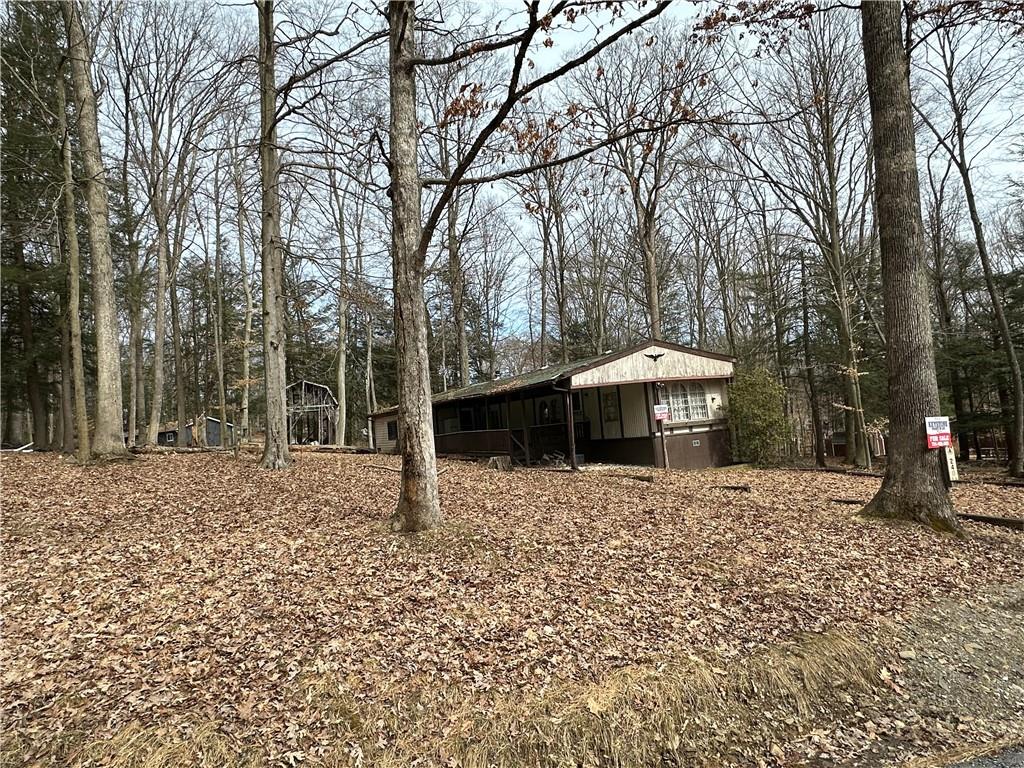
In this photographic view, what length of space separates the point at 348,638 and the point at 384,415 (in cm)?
1977

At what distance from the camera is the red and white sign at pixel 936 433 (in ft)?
21.9

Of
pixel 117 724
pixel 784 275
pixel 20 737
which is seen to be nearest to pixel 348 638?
pixel 117 724

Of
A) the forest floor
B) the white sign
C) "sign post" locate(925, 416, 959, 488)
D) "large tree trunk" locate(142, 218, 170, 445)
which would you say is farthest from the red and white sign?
"large tree trunk" locate(142, 218, 170, 445)

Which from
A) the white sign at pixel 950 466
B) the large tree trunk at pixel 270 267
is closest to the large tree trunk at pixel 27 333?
the large tree trunk at pixel 270 267

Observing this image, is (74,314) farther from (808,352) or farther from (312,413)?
(808,352)

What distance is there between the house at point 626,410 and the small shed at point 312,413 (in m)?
14.7

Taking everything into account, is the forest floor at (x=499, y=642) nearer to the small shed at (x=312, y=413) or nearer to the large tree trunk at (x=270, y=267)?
the large tree trunk at (x=270, y=267)

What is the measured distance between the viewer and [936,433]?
670cm

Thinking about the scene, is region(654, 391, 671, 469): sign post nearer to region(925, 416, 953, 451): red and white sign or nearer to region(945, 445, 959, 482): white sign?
region(945, 445, 959, 482): white sign

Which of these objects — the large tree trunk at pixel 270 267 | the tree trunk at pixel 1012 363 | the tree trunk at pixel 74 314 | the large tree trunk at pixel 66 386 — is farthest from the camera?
the tree trunk at pixel 1012 363

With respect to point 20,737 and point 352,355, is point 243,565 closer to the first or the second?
point 20,737

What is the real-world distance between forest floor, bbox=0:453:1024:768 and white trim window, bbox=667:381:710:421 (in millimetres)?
9386

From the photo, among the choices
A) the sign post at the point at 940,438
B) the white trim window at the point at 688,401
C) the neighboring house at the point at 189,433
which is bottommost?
the sign post at the point at 940,438

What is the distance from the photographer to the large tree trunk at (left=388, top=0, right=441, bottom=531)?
5926 millimetres
